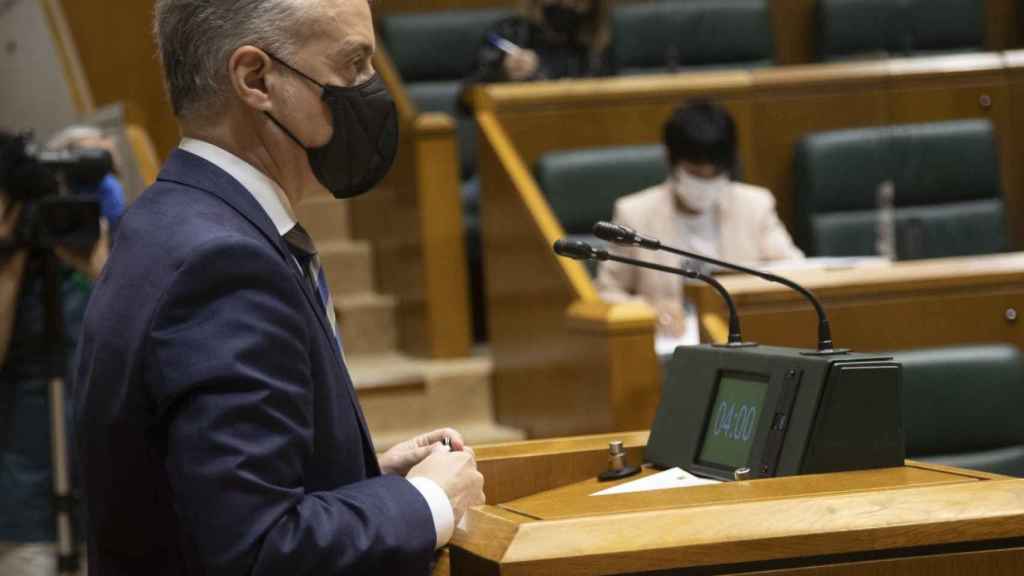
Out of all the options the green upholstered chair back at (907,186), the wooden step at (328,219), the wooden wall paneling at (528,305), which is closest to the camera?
the wooden wall paneling at (528,305)

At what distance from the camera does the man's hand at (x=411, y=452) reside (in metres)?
1.24

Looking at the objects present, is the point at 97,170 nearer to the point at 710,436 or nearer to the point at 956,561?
the point at 710,436

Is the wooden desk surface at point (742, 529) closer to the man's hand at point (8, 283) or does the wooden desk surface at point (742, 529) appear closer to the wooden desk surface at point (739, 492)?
the wooden desk surface at point (739, 492)

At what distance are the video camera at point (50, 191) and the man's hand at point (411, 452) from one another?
3.81 feet

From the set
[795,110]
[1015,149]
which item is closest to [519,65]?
[795,110]

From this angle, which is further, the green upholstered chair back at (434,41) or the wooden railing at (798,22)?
the wooden railing at (798,22)

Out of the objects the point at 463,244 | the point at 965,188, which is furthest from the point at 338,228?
the point at 965,188

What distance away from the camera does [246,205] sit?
108cm

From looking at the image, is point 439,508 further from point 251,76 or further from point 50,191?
point 50,191

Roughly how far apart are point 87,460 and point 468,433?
8.14 feet

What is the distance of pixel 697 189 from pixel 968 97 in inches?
41.2

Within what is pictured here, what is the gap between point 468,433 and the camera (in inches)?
138

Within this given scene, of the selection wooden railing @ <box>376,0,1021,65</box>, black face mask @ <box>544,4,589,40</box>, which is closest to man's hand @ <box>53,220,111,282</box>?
black face mask @ <box>544,4,589,40</box>

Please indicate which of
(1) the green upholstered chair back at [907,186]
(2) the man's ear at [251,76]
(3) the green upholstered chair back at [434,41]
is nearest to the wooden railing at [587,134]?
(1) the green upholstered chair back at [907,186]
